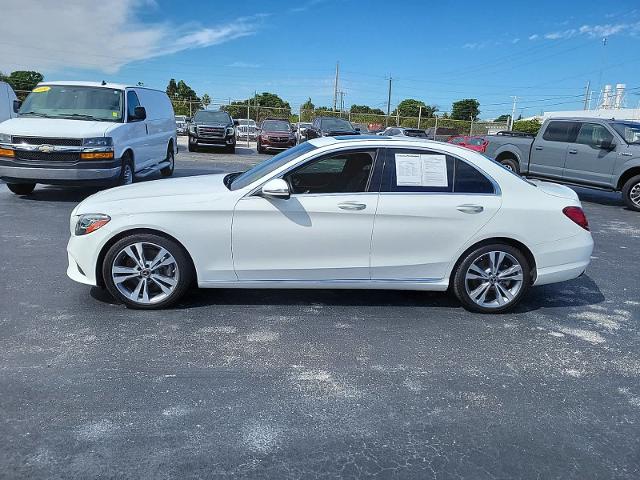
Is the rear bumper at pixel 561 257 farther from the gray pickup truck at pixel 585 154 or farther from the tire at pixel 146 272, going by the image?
the gray pickup truck at pixel 585 154

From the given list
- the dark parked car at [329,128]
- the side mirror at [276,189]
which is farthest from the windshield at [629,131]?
the dark parked car at [329,128]

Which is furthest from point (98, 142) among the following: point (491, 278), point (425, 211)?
point (491, 278)

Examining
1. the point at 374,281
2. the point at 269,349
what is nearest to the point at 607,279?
the point at 374,281

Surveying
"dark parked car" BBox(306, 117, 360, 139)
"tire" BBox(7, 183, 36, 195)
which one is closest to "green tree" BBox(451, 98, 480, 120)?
"dark parked car" BBox(306, 117, 360, 139)

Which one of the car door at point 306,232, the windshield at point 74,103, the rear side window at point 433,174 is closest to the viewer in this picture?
the car door at point 306,232

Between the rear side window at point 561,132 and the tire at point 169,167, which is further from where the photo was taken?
the tire at point 169,167

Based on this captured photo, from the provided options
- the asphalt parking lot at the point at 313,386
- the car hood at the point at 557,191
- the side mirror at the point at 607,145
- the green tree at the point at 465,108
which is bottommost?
the asphalt parking lot at the point at 313,386

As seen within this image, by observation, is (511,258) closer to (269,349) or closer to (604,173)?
(269,349)

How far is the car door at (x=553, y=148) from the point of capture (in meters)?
12.2

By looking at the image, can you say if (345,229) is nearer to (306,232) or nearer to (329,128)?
(306,232)

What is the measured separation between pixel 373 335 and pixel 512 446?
1519 mm

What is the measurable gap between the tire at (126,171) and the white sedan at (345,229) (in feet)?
16.9

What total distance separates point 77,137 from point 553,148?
1025 centimetres

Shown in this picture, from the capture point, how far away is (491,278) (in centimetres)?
470
